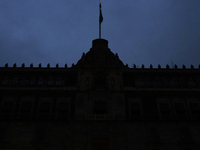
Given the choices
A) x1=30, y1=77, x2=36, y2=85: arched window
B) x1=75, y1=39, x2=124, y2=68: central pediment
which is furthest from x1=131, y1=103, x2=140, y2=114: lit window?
x1=30, y1=77, x2=36, y2=85: arched window

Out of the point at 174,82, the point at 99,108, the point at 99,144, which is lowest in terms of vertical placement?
the point at 99,144

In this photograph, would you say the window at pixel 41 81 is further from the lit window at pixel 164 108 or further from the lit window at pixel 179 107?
the lit window at pixel 179 107

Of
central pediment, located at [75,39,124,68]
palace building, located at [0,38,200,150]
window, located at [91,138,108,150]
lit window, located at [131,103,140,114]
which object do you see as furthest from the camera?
central pediment, located at [75,39,124,68]

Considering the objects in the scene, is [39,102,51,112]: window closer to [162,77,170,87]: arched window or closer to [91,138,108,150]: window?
[91,138,108,150]: window

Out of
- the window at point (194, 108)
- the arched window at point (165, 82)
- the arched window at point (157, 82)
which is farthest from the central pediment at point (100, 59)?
the window at point (194, 108)

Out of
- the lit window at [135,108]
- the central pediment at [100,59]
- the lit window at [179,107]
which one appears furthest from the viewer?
the central pediment at [100,59]

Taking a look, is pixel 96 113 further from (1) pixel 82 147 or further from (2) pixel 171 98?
(2) pixel 171 98

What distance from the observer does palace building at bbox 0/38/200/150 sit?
33.2 meters

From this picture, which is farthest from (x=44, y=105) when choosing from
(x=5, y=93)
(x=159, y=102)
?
(x=159, y=102)

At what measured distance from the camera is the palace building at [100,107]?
3316 centimetres

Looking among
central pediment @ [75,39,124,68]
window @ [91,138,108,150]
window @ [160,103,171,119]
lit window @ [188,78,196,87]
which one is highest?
central pediment @ [75,39,124,68]

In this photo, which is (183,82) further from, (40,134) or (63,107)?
(40,134)

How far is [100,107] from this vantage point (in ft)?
117

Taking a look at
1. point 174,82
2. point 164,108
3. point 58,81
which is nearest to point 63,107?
point 58,81
